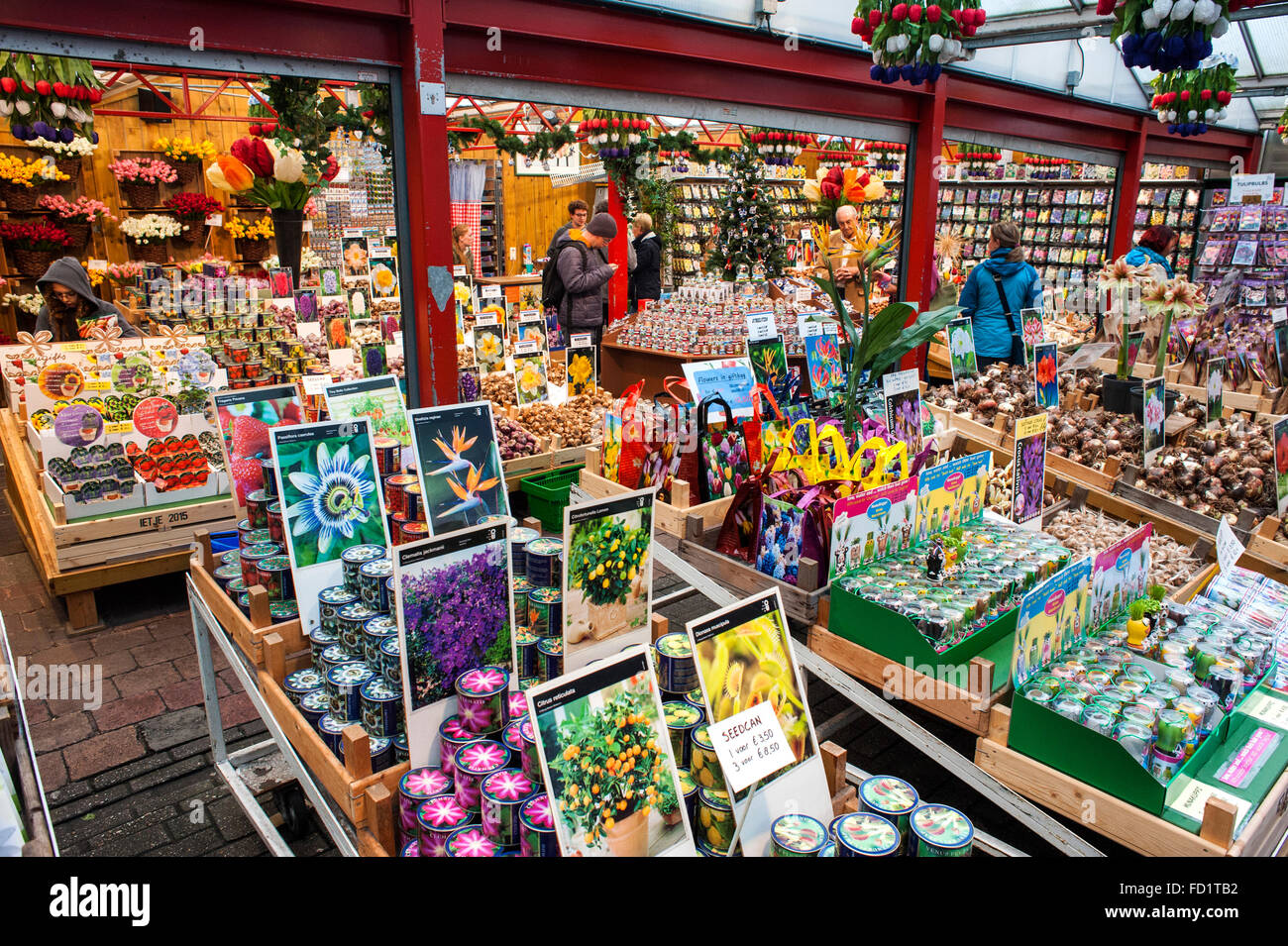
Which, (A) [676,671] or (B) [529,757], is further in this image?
(A) [676,671]

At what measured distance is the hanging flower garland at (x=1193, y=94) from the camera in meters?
6.81

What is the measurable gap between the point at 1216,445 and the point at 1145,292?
1099 millimetres

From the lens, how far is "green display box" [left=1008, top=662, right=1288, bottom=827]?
1877mm

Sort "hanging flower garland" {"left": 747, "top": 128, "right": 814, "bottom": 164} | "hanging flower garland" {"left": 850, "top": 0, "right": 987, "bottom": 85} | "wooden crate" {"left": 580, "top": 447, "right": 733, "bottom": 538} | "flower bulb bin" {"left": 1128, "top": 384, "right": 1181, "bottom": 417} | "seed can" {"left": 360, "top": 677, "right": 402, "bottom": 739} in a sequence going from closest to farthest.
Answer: "seed can" {"left": 360, "top": 677, "right": 402, "bottom": 739}
"wooden crate" {"left": 580, "top": 447, "right": 733, "bottom": 538}
"hanging flower garland" {"left": 850, "top": 0, "right": 987, "bottom": 85}
"flower bulb bin" {"left": 1128, "top": 384, "right": 1181, "bottom": 417}
"hanging flower garland" {"left": 747, "top": 128, "right": 814, "bottom": 164}

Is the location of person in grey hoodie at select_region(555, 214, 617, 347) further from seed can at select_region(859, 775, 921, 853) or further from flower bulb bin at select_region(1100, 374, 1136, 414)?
seed can at select_region(859, 775, 921, 853)

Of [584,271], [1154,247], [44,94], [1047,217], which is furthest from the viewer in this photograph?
[1047,217]

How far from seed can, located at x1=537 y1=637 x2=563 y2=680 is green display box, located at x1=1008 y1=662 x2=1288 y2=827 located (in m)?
1.12

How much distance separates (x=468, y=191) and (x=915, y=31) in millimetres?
10389

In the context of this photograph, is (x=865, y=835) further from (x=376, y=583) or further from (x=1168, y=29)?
(x=1168, y=29)

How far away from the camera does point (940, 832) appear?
1.50 m

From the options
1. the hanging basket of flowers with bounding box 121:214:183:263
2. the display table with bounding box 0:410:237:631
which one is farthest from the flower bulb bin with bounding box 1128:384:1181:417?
the hanging basket of flowers with bounding box 121:214:183:263

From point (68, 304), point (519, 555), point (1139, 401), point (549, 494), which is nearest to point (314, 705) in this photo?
point (519, 555)
